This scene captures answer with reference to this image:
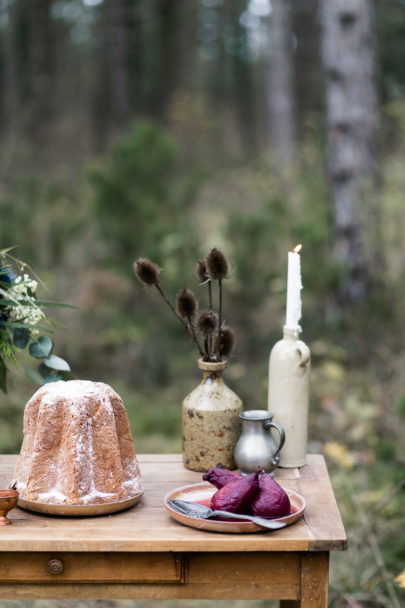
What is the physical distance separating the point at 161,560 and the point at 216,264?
28.2 inches

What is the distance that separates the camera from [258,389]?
448cm

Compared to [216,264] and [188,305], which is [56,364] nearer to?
[188,305]

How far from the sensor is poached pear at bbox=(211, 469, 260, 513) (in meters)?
1.60

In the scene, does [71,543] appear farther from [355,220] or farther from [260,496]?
[355,220]

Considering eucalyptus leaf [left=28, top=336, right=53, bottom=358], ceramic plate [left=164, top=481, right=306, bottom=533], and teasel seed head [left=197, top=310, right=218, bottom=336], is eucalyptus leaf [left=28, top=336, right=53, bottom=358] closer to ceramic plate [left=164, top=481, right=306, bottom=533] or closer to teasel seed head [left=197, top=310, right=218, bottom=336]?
teasel seed head [left=197, top=310, right=218, bottom=336]

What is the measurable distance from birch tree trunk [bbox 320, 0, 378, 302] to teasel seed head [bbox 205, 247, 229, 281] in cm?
349

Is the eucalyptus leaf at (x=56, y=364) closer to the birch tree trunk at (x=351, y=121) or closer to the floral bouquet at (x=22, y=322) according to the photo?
the floral bouquet at (x=22, y=322)

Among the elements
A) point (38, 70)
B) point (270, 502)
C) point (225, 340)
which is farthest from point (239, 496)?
point (38, 70)

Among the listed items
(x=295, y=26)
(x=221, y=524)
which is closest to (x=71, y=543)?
(x=221, y=524)

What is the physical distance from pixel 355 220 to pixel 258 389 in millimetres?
1553

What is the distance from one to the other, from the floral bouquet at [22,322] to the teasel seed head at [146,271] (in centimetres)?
24

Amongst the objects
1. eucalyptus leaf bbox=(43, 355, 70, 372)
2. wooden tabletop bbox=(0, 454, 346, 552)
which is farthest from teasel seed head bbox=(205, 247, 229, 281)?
wooden tabletop bbox=(0, 454, 346, 552)

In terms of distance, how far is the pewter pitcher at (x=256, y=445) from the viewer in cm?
186

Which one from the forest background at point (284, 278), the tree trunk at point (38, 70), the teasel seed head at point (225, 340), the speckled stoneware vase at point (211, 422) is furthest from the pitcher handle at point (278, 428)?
the tree trunk at point (38, 70)
